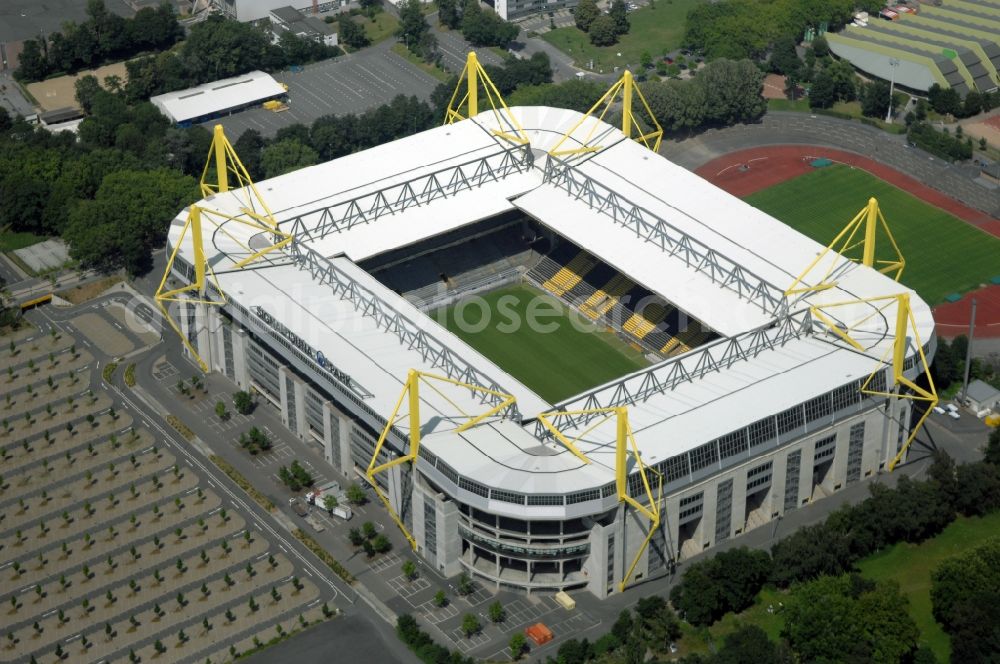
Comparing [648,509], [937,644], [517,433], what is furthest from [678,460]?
[937,644]

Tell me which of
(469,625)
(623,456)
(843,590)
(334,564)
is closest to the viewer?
(843,590)

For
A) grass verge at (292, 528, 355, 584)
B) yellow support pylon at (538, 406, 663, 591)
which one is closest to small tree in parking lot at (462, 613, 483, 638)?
grass verge at (292, 528, 355, 584)

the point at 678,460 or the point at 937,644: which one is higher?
the point at 678,460

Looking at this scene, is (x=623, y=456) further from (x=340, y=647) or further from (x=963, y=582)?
(x=963, y=582)

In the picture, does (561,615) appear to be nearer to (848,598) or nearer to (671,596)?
(671,596)

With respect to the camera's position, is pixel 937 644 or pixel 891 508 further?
pixel 891 508

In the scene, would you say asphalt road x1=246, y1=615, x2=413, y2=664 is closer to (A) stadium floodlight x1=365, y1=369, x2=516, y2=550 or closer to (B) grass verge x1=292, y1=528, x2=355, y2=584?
(B) grass verge x1=292, y1=528, x2=355, y2=584

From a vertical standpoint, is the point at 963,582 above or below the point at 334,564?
above

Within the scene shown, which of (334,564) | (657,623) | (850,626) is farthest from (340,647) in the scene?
(850,626)
